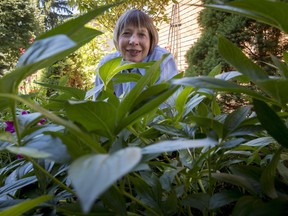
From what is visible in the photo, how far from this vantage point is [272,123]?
344 millimetres

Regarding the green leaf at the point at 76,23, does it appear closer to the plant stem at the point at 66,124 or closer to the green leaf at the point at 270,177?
the plant stem at the point at 66,124

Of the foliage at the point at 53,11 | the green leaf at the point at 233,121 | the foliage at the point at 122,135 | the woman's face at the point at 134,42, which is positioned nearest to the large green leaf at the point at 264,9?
the foliage at the point at 122,135

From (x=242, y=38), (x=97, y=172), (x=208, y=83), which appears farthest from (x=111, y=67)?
(x=242, y=38)

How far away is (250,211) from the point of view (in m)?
0.32

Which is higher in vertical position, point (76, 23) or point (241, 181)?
point (76, 23)

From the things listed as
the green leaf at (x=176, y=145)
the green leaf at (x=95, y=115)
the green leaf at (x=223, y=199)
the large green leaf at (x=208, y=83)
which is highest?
the large green leaf at (x=208, y=83)

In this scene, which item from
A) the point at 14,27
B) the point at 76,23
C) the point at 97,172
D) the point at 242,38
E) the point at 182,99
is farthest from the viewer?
the point at 14,27

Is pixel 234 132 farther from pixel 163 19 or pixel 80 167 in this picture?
pixel 163 19

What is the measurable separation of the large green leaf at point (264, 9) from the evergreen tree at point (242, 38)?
2.63 m

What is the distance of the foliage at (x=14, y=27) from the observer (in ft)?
57.4

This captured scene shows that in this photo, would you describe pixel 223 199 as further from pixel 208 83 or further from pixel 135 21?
pixel 135 21

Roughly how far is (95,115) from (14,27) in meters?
20.2

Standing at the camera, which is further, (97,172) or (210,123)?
(210,123)

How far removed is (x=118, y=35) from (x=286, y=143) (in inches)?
90.9
